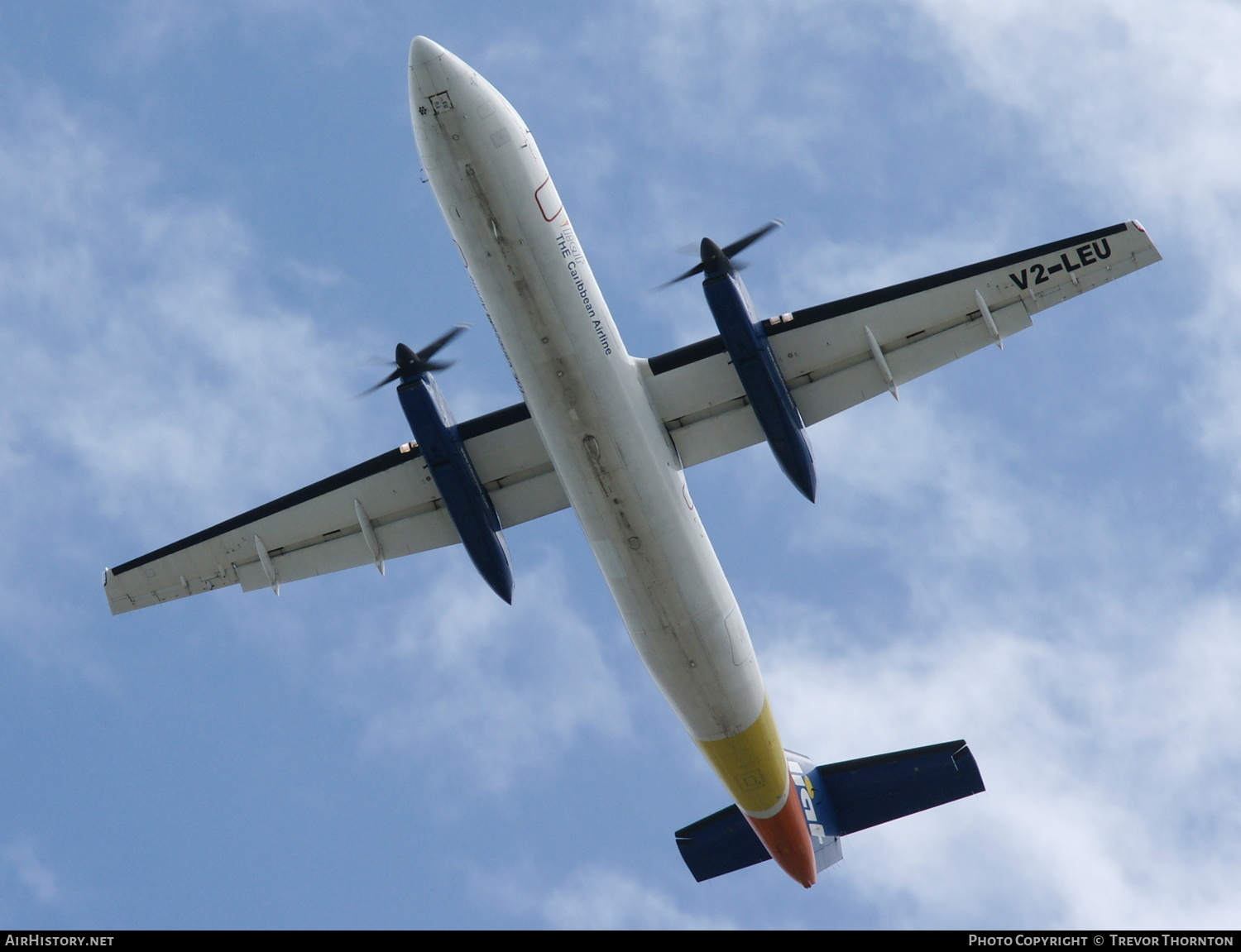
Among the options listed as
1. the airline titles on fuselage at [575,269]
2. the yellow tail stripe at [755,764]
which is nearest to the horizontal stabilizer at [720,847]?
the yellow tail stripe at [755,764]

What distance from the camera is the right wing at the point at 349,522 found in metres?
25.5

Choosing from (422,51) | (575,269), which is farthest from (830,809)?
(422,51)

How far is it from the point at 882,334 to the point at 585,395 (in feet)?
21.4

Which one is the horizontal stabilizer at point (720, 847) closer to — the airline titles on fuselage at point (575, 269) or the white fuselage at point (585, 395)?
the white fuselage at point (585, 395)

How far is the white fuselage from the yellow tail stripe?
1.01 feet

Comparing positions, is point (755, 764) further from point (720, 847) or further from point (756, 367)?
point (756, 367)

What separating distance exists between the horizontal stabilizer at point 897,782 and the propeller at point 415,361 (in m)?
12.7

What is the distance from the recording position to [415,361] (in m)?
23.5

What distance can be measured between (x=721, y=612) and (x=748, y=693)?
2.05 meters

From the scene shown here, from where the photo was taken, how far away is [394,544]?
26.5m

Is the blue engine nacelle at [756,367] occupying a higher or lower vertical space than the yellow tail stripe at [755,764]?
higher

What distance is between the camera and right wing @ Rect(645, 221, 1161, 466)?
79.0 feet

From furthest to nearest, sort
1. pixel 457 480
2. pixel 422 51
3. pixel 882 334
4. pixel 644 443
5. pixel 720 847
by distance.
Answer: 1. pixel 720 847
2. pixel 882 334
3. pixel 457 480
4. pixel 644 443
5. pixel 422 51
